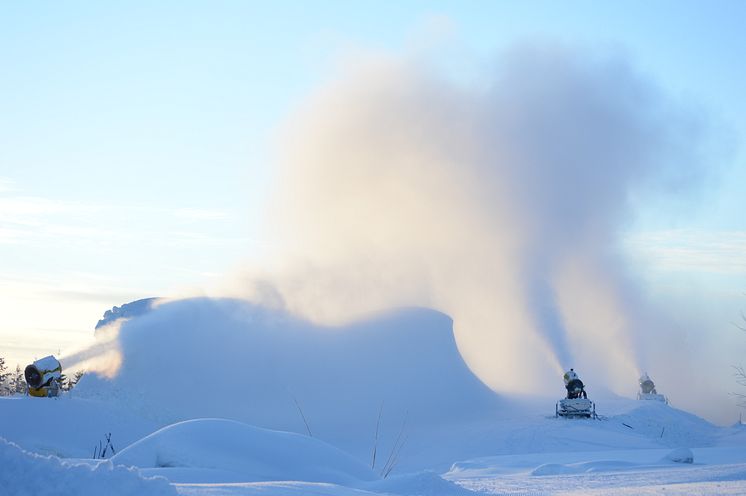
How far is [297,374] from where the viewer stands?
40.9 m

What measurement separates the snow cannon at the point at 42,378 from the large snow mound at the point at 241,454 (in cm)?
1836

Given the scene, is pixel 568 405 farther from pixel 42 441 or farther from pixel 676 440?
pixel 42 441

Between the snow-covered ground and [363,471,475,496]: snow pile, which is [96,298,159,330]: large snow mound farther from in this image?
[363,471,475,496]: snow pile

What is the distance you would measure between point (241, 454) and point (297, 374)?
26864mm

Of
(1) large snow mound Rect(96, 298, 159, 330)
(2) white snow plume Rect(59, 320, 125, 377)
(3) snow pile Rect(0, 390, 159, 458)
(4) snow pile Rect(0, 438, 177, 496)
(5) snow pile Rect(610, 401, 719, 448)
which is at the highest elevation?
(1) large snow mound Rect(96, 298, 159, 330)

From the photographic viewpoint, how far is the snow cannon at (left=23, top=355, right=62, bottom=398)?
3122cm

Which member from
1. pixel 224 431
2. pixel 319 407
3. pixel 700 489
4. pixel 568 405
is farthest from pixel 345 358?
pixel 700 489

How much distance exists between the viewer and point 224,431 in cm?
1466

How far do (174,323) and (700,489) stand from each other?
32.9 metres

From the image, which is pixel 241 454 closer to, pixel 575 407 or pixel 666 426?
pixel 575 407

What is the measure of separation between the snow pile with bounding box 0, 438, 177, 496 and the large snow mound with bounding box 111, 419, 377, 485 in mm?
5378

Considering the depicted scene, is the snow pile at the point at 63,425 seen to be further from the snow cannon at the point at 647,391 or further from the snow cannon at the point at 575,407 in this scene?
the snow cannon at the point at 647,391

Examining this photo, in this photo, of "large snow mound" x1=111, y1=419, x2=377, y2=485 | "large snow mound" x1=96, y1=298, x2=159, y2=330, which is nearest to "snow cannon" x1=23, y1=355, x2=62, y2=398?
"large snow mound" x1=96, y1=298, x2=159, y2=330

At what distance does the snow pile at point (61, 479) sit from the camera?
→ 773 cm
